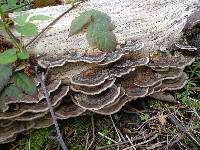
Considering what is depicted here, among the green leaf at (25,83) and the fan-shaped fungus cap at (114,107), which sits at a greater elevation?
the green leaf at (25,83)

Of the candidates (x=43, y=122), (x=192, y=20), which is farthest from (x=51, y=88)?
(x=192, y=20)

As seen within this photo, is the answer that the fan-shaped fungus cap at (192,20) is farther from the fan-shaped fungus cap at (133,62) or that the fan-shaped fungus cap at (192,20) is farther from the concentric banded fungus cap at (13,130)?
the concentric banded fungus cap at (13,130)

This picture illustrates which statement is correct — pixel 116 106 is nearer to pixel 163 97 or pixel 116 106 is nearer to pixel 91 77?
pixel 91 77

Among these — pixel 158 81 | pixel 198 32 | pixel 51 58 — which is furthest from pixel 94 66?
pixel 198 32

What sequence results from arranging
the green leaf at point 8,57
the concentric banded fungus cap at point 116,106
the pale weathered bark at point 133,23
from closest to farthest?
the green leaf at point 8,57, the concentric banded fungus cap at point 116,106, the pale weathered bark at point 133,23

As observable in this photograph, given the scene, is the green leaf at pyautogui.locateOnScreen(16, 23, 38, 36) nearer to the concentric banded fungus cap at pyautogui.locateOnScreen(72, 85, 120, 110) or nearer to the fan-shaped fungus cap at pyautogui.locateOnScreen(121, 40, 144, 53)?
the concentric banded fungus cap at pyautogui.locateOnScreen(72, 85, 120, 110)

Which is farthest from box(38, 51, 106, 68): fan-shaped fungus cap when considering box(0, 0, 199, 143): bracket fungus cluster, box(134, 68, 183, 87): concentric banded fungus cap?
box(134, 68, 183, 87): concentric banded fungus cap

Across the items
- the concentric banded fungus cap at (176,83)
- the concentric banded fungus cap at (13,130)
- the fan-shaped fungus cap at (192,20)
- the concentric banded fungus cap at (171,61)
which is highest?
the fan-shaped fungus cap at (192,20)

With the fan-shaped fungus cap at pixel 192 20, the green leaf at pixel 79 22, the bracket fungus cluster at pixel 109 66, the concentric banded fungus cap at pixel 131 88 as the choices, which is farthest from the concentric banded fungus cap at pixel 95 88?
the fan-shaped fungus cap at pixel 192 20
